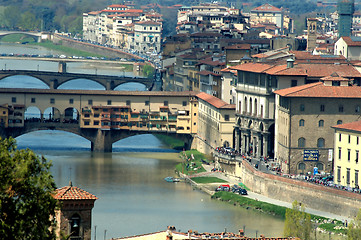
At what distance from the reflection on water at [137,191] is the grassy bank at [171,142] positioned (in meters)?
0.98

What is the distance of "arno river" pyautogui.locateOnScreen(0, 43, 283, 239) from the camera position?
7006cm

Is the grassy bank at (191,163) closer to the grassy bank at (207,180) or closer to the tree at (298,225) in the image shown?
the grassy bank at (207,180)

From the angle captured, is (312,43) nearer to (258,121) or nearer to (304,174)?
(258,121)

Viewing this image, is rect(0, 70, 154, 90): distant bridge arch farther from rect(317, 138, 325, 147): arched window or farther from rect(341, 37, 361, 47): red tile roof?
rect(317, 138, 325, 147): arched window

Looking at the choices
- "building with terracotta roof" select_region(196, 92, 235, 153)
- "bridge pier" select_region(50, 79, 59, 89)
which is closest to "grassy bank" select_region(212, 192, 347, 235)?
"building with terracotta roof" select_region(196, 92, 235, 153)

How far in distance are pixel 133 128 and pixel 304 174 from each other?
2700cm

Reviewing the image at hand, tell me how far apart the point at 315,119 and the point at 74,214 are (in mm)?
40145

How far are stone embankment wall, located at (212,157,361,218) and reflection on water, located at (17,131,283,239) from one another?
3387 mm

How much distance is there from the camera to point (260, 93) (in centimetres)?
9238

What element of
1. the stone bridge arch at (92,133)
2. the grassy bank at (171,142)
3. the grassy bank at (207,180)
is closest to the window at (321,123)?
the grassy bank at (207,180)

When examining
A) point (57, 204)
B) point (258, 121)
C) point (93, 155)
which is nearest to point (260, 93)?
point (258, 121)

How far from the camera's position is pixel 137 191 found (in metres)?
83.4

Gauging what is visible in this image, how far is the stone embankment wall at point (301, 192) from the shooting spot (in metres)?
72.8

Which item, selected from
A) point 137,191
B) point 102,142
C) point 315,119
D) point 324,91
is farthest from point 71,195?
point 102,142
